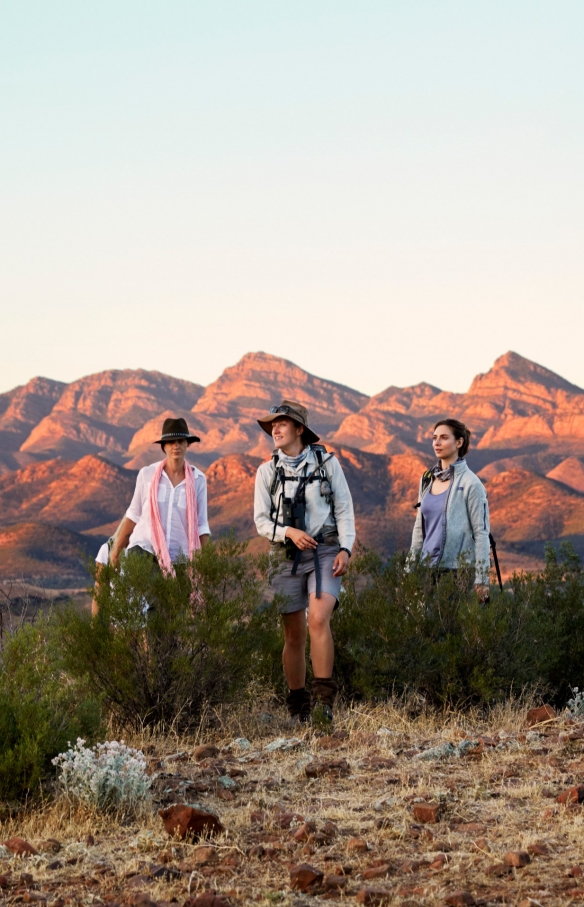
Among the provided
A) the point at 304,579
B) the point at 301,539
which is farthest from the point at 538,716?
the point at 301,539

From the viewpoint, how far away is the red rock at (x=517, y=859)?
361cm

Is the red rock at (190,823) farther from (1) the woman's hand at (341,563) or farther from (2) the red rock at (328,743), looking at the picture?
(1) the woman's hand at (341,563)

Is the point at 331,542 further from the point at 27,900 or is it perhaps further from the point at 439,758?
the point at 27,900

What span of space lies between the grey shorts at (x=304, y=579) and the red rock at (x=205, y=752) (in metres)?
0.91

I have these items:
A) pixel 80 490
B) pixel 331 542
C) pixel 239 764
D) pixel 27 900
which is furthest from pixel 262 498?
pixel 80 490

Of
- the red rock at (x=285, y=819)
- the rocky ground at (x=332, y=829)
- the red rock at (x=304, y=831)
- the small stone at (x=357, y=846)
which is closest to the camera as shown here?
the rocky ground at (x=332, y=829)

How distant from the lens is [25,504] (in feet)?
654

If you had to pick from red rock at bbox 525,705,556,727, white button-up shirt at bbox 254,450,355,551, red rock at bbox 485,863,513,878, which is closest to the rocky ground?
red rock at bbox 485,863,513,878

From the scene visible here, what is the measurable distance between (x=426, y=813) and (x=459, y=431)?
3058 millimetres

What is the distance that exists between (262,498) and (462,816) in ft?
7.84

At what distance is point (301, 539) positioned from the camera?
5898 mm

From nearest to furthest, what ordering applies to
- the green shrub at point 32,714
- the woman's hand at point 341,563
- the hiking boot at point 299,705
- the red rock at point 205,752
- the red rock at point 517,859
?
the red rock at point 517,859 < the green shrub at point 32,714 < the red rock at point 205,752 < the woman's hand at point 341,563 < the hiking boot at point 299,705

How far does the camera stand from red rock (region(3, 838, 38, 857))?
390 cm

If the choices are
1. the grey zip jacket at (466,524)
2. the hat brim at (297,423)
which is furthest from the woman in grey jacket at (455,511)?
the hat brim at (297,423)
